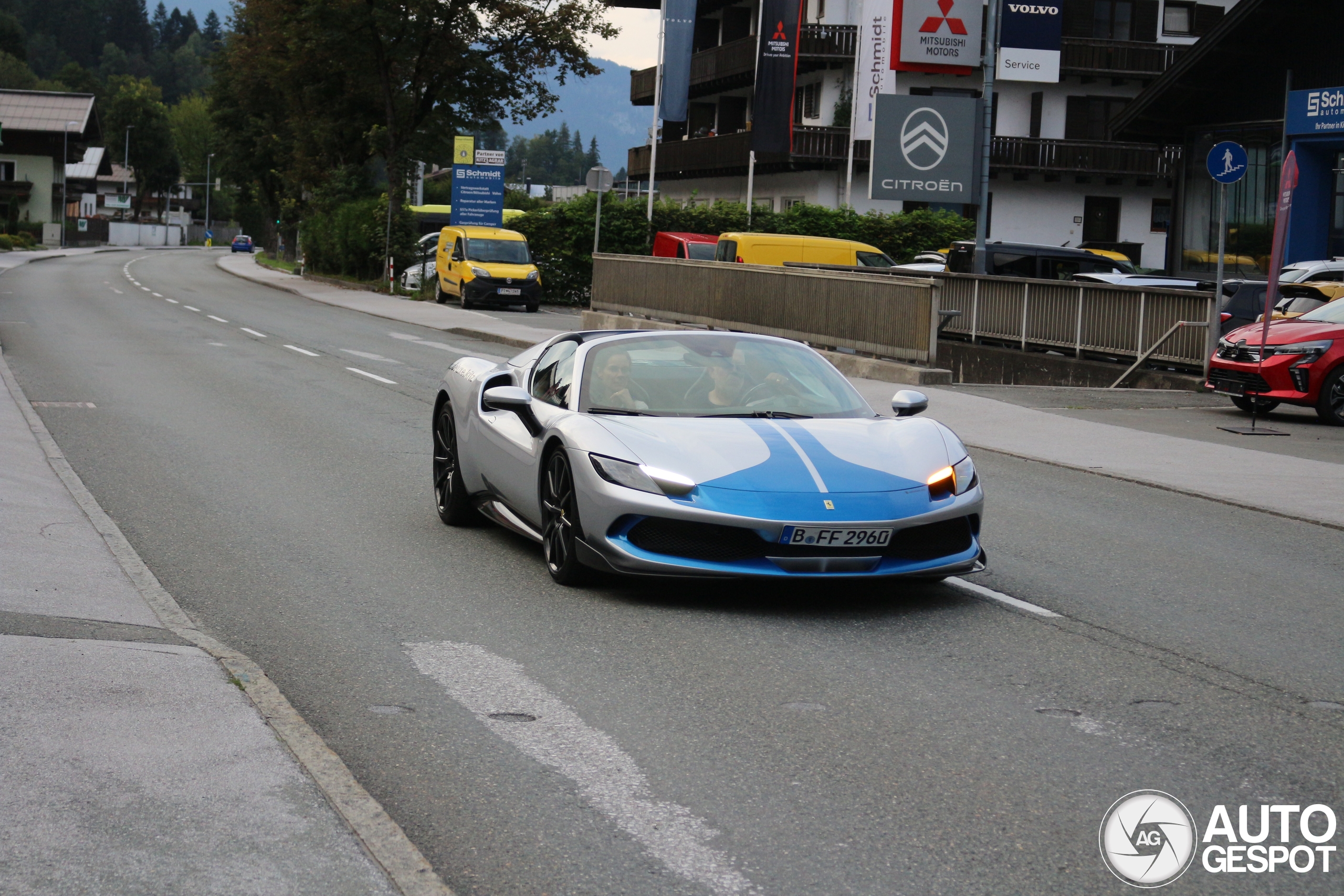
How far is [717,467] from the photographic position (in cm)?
689

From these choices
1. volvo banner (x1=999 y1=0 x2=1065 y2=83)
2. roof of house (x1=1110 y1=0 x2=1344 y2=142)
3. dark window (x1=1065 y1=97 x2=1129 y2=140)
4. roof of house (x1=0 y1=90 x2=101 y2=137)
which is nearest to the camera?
volvo banner (x1=999 y1=0 x2=1065 y2=83)

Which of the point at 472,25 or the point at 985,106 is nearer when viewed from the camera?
the point at 985,106

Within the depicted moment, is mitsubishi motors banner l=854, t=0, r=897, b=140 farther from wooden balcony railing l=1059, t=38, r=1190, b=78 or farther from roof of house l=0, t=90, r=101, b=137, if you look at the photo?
roof of house l=0, t=90, r=101, b=137

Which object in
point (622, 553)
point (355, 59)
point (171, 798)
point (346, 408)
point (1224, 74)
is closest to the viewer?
point (171, 798)

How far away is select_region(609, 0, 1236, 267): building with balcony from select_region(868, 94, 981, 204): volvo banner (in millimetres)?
26880

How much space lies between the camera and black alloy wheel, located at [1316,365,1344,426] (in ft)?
55.4

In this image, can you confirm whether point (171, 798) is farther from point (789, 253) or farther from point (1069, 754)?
point (789, 253)

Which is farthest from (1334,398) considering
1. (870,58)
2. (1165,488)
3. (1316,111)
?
(870,58)

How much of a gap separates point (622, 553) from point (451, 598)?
916mm

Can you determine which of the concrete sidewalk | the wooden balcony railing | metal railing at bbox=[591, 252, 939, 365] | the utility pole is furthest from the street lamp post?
the utility pole

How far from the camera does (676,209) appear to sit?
44281 mm

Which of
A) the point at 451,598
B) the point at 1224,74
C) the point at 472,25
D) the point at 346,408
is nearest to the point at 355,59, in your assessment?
the point at 472,25

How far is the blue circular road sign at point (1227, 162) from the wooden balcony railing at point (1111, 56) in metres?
38.7

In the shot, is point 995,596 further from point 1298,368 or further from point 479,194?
point 479,194
